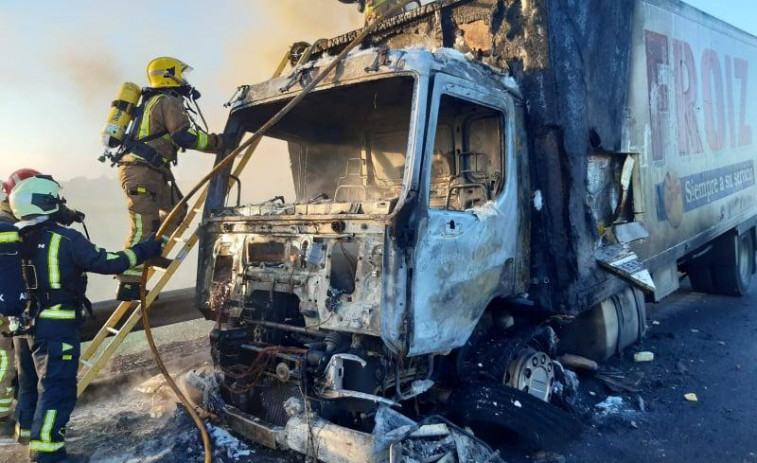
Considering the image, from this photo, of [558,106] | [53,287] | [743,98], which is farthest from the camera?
[743,98]

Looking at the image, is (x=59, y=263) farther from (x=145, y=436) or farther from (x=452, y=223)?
(x=452, y=223)

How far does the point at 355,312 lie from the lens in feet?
8.87

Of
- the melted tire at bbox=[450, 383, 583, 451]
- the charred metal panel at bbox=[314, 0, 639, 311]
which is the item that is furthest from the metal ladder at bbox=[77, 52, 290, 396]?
the melted tire at bbox=[450, 383, 583, 451]

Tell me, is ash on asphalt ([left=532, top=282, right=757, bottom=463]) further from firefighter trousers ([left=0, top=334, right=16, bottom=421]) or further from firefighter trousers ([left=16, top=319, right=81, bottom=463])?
firefighter trousers ([left=0, top=334, right=16, bottom=421])

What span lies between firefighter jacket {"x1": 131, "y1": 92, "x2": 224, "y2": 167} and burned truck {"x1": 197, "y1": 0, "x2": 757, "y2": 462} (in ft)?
1.41

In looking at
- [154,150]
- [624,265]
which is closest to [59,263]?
[154,150]

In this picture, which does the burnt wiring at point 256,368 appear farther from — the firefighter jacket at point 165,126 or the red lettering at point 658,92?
the red lettering at point 658,92

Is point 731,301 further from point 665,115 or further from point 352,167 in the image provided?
point 352,167

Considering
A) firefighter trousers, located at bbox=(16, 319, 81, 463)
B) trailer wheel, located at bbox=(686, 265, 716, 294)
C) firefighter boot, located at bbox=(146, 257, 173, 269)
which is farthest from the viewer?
trailer wheel, located at bbox=(686, 265, 716, 294)

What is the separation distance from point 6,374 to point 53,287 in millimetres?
1004

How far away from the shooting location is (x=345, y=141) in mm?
4250

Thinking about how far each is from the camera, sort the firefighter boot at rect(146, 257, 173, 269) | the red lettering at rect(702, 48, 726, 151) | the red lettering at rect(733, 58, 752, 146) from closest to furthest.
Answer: the firefighter boot at rect(146, 257, 173, 269) → the red lettering at rect(702, 48, 726, 151) → the red lettering at rect(733, 58, 752, 146)

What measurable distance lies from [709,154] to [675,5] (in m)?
1.59

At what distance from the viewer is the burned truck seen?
9.02 feet
